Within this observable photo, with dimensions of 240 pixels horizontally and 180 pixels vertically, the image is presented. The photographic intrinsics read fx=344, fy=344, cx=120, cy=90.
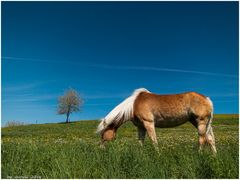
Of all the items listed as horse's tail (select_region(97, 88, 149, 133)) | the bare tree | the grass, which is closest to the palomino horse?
horse's tail (select_region(97, 88, 149, 133))

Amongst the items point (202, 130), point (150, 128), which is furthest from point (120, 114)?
point (202, 130)

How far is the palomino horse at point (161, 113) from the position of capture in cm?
1220

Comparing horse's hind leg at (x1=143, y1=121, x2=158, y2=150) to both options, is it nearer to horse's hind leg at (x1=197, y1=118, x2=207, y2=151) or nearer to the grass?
horse's hind leg at (x1=197, y1=118, x2=207, y2=151)

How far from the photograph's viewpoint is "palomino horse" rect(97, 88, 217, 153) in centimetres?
1220

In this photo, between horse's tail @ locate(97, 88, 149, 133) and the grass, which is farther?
horse's tail @ locate(97, 88, 149, 133)

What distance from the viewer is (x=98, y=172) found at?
7477 millimetres

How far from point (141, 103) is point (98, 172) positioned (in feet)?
17.2

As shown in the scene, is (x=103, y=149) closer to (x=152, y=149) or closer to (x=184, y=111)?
(x=152, y=149)

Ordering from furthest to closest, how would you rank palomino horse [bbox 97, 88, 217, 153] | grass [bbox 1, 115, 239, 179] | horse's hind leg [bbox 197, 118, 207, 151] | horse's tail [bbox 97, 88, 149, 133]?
horse's tail [bbox 97, 88, 149, 133] → palomino horse [bbox 97, 88, 217, 153] → horse's hind leg [bbox 197, 118, 207, 151] → grass [bbox 1, 115, 239, 179]

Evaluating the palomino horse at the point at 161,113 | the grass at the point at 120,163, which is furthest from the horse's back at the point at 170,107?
the grass at the point at 120,163

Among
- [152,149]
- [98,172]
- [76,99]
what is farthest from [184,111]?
[76,99]

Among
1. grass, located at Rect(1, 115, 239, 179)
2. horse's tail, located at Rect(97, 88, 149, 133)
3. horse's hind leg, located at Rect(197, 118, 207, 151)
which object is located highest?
horse's tail, located at Rect(97, 88, 149, 133)

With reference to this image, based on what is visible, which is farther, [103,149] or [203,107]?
[203,107]

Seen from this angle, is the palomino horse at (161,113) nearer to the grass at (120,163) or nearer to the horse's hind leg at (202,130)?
the horse's hind leg at (202,130)
